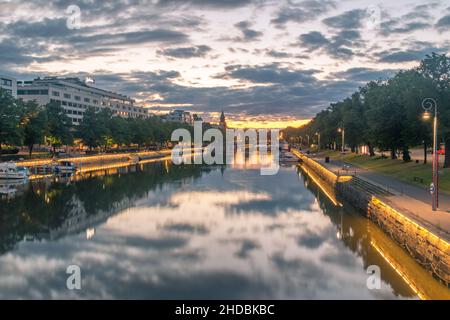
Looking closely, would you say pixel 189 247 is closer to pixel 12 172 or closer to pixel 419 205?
pixel 419 205

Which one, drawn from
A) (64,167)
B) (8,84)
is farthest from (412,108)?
(8,84)

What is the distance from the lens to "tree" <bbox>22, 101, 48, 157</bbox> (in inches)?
4218

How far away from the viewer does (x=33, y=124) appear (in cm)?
10919

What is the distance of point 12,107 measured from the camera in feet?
310

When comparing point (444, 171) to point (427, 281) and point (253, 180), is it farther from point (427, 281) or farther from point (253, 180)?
point (253, 180)

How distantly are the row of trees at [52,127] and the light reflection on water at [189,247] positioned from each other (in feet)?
112

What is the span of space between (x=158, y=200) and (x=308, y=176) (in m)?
40.9

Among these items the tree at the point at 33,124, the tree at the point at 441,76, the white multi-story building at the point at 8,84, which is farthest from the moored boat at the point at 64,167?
the tree at the point at 441,76

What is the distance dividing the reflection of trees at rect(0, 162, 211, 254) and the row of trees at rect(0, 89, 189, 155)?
17330mm

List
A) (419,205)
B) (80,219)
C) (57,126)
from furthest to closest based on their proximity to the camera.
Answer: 1. (57,126)
2. (80,219)
3. (419,205)

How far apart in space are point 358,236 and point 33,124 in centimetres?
8847

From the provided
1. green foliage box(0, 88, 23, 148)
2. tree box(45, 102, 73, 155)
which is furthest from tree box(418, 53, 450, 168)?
tree box(45, 102, 73, 155)
